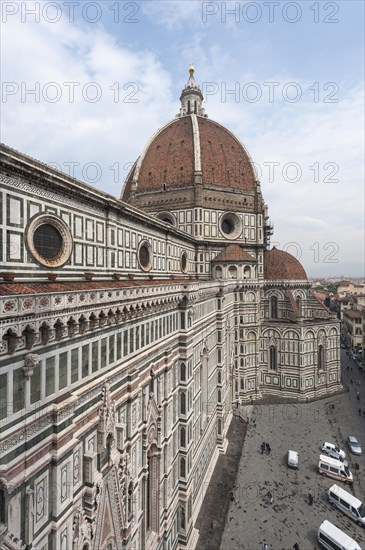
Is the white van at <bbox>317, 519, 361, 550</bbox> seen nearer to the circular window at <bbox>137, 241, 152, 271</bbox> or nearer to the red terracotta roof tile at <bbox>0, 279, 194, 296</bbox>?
the red terracotta roof tile at <bbox>0, 279, 194, 296</bbox>

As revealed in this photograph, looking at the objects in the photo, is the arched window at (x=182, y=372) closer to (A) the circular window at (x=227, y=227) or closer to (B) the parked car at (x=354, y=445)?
(B) the parked car at (x=354, y=445)

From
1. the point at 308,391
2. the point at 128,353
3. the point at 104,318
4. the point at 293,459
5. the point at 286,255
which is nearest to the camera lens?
the point at 104,318

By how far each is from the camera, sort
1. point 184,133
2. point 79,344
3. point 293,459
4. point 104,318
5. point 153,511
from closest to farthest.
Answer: point 79,344 → point 104,318 → point 153,511 → point 293,459 → point 184,133

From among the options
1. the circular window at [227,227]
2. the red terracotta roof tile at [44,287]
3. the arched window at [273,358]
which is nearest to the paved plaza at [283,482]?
the arched window at [273,358]

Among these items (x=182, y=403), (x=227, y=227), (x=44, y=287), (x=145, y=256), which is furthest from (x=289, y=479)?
(x=227, y=227)

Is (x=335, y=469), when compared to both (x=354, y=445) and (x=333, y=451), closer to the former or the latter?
(x=333, y=451)

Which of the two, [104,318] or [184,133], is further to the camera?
[184,133]

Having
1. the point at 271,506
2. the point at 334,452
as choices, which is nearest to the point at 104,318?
the point at 271,506

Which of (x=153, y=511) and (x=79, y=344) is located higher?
(x=79, y=344)

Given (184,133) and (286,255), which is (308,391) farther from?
(184,133)
